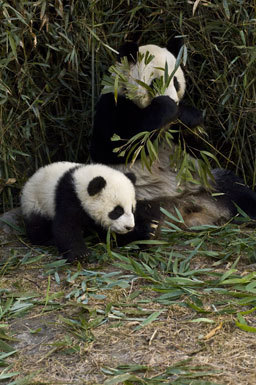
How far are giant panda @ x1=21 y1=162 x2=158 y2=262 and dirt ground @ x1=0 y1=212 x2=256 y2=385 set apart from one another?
1.28 feet

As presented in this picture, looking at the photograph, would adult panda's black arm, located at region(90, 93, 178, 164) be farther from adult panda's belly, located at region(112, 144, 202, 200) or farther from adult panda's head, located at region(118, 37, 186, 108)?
adult panda's belly, located at region(112, 144, 202, 200)

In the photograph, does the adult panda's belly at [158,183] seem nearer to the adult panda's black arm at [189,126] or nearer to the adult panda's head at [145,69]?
the adult panda's black arm at [189,126]

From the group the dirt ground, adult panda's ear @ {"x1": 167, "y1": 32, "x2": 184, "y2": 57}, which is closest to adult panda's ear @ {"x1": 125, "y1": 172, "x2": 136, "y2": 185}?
the dirt ground

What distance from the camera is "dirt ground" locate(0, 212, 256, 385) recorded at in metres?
2.19

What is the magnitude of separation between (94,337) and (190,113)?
1.97m

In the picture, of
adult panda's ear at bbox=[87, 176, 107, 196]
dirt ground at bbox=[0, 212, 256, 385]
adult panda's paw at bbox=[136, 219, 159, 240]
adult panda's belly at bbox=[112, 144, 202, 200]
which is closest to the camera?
dirt ground at bbox=[0, 212, 256, 385]

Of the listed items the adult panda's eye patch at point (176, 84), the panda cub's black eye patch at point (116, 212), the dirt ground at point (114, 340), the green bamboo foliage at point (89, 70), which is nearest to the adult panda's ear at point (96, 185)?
the panda cub's black eye patch at point (116, 212)

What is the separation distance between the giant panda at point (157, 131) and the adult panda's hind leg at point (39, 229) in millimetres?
607

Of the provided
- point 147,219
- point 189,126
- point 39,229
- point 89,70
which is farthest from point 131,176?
point 89,70

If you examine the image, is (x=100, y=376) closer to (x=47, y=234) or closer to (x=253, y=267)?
(x=253, y=267)

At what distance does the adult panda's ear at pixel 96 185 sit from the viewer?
10.8ft

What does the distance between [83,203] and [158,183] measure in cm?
84

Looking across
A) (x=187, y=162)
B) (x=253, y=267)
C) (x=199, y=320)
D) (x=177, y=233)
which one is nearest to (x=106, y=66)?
(x=187, y=162)

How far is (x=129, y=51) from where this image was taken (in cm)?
370
